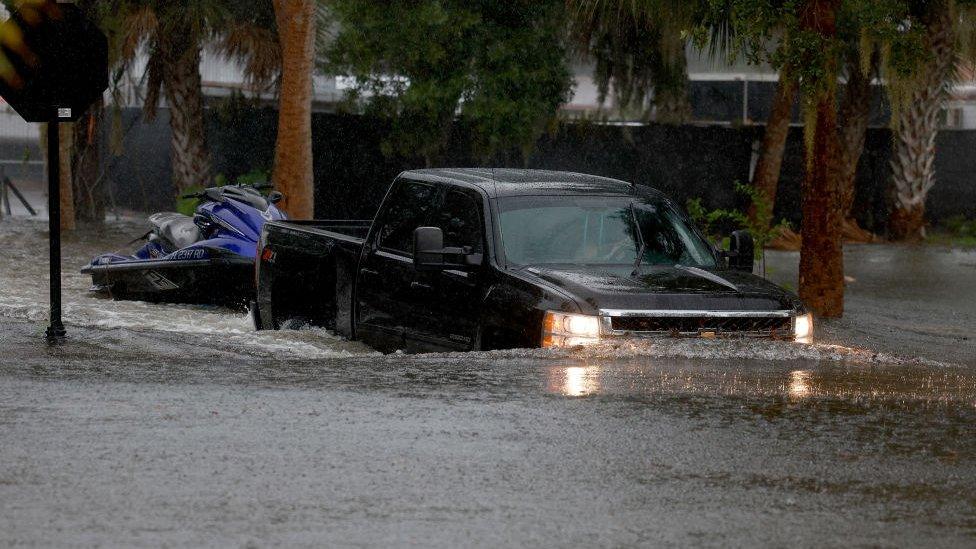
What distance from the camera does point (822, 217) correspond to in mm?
15078

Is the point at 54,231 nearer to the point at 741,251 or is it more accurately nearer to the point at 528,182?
the point at 528,182

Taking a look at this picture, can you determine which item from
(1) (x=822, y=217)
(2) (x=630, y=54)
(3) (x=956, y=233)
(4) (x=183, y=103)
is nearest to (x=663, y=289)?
(1) (x=822, y=217)

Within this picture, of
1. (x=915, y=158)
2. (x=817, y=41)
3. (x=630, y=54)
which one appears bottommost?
(x=915, y=158)

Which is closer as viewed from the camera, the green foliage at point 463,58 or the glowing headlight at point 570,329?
the glowing headlight at point 570,329

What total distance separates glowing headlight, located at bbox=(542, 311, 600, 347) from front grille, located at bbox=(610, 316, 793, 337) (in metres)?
0.13

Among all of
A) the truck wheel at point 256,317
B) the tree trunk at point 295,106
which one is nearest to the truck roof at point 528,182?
the truck wheel at point 256,317

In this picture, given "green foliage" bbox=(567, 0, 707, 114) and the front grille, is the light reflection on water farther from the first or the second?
"green foliage" bbox=(567, 0, 707, 114)

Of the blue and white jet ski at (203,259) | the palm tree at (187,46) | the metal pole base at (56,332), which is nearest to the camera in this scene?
the metal pole base at (56,332)

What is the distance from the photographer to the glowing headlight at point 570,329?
29.5ft

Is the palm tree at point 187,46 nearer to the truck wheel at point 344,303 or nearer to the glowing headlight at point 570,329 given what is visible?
the truck wheel at point 344,303

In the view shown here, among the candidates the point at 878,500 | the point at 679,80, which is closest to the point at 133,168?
the point at 679,80

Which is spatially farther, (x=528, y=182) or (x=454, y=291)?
(x=528, y=182)

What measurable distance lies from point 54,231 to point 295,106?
8.90m

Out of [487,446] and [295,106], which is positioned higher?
[295,106]
